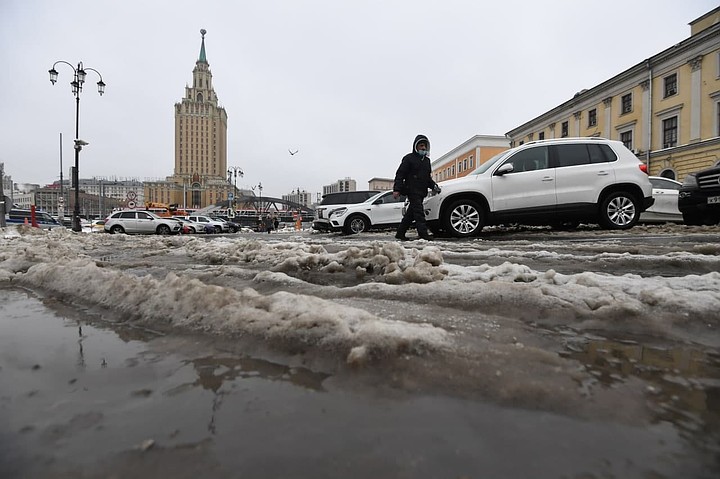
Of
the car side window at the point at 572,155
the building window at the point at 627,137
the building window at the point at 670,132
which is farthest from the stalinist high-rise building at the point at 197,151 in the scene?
the car side window at the point at 572,155

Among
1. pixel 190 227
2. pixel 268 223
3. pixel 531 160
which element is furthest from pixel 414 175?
pixel 268 223

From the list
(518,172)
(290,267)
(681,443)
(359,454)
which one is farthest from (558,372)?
(518,172)

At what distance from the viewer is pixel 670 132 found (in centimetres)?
2911

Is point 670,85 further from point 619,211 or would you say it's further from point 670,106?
point 619,211

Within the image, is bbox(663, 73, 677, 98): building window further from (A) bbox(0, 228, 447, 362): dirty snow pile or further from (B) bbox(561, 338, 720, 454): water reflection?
(A) bbox(0, 228, 447, 362): dirty snow pile

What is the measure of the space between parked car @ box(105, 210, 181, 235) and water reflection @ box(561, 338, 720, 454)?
25.8m

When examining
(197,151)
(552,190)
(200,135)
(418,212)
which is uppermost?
(200,135)

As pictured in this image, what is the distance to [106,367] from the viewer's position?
1566 mm

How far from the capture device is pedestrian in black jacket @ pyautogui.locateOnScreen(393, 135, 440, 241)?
680cm

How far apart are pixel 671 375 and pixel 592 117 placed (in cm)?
4281

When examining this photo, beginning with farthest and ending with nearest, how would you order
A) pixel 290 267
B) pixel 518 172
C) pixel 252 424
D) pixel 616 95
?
pixel 616 95 < pixel 518 172 < pixel 290 267 < pixel 252 424

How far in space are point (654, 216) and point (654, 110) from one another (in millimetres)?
27330

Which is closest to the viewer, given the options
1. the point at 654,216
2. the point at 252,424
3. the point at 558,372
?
the point at 252,424

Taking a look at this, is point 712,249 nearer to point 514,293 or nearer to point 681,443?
point 514,293
